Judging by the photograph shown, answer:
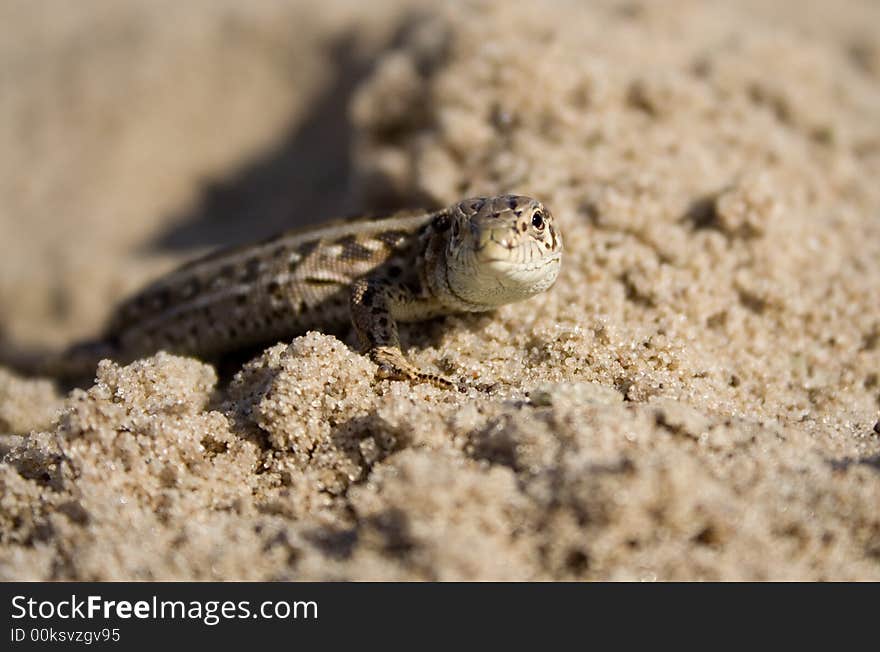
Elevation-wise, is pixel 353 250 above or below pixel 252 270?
below

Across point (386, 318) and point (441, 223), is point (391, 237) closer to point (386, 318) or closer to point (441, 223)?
point (441, 223)

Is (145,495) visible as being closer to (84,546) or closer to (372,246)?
(84,546)

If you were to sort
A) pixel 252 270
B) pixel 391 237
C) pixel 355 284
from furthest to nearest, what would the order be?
pixel 252 270, pixel 391 237, pixel 355 284

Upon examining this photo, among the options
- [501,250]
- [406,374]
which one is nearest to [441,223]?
[501,250]

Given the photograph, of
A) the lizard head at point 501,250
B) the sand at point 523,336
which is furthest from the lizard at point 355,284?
the sand at point 523,336

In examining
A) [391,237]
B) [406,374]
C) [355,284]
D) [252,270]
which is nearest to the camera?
[406,374]

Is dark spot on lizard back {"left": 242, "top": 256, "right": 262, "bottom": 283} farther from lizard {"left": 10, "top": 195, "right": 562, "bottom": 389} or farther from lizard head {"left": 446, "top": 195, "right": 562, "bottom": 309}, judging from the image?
lizard head {"left": 446, "top": 195, "right": 562, "bottom": 309}

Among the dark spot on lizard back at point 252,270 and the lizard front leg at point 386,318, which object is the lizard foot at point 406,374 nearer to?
the lizard front leg at point 386,318
